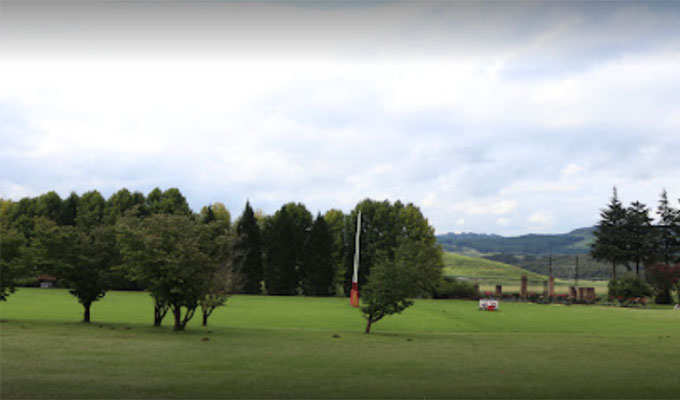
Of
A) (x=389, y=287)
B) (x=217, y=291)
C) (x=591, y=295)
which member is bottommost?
(x=591, y=295)

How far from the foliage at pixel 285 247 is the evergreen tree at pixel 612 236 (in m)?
41.6

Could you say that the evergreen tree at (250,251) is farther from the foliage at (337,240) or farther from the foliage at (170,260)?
the foliage at (170,260)

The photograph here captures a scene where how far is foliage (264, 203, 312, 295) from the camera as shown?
234 feet

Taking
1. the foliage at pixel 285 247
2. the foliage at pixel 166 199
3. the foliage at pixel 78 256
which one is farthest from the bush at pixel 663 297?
the foliage at pixel 166 199

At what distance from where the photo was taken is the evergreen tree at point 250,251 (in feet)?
230

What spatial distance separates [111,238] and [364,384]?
19.4 metres

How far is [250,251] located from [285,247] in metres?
4.88

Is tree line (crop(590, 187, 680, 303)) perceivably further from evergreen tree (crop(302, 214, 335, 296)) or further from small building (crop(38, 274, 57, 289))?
small building (crop(38, 274, 57, 289))

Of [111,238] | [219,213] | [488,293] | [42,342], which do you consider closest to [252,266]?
[219,213]

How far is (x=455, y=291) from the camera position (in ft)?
221

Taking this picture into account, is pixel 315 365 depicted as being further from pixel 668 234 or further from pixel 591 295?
pixel 668 234

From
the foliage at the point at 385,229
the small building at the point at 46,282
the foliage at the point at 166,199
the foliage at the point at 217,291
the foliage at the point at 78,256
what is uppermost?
the foliage at the point at 166,199

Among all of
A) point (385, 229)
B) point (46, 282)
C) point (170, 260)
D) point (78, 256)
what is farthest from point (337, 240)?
point (170, 260)

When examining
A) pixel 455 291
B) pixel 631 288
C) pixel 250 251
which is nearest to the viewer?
pixel 631 288
